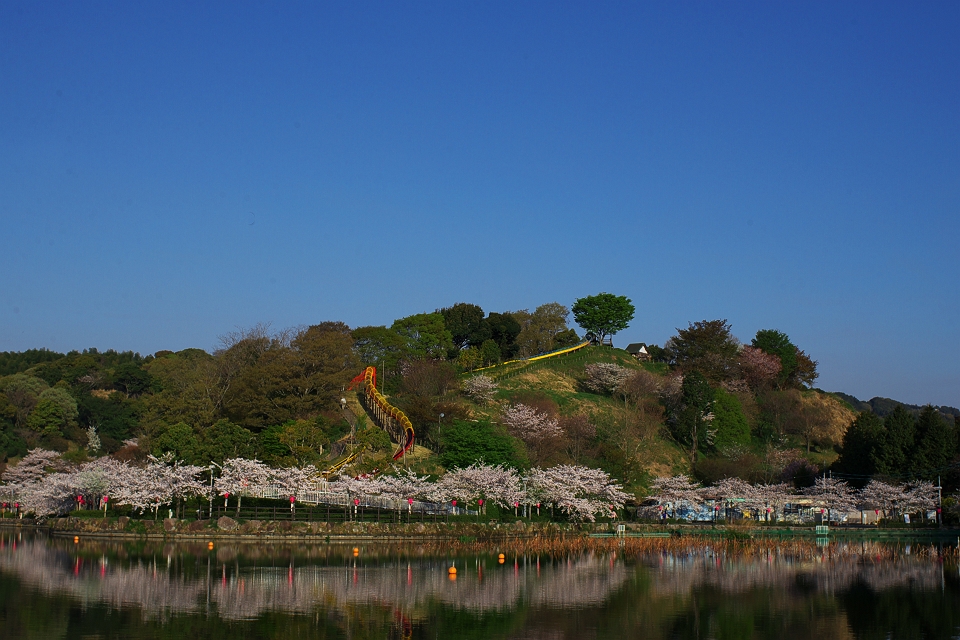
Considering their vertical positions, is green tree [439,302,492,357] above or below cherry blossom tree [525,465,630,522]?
above

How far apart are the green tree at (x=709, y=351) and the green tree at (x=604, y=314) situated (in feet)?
49.7

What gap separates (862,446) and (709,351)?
33.6m

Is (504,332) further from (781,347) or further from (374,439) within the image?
(374,439)

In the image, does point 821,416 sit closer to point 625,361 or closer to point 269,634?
point 625,361

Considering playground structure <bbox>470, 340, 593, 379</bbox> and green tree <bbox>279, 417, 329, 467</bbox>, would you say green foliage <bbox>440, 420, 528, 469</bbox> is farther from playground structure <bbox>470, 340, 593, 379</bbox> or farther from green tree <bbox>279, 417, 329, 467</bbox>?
playground structure <bbox>470, 340, 593, 379</bbox>

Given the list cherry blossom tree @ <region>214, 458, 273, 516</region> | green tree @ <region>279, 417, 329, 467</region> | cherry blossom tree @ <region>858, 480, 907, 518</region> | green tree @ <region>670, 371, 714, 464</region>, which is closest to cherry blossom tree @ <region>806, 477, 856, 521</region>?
cherry blossom tree @ <region>858, 480, 907, 518</region>

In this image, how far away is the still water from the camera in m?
21.8

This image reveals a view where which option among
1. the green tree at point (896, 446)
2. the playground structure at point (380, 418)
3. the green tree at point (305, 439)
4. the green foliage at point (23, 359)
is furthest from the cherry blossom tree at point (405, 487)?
the green foliage at point (23, 359)

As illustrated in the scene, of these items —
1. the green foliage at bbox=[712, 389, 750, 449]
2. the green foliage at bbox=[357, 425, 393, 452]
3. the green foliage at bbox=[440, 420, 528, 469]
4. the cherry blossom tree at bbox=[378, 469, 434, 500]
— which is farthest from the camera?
the green foliage at bbox=[712, 389, 750, 449]

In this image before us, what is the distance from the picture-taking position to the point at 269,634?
20.5m

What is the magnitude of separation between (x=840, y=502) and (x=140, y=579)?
1853 inches

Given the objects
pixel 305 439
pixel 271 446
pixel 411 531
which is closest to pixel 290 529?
pixel 411 531

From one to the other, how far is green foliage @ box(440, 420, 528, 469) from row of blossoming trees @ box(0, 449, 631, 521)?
63.3 inches

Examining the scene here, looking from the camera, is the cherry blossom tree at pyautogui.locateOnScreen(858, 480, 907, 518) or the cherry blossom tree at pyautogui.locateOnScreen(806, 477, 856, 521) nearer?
the cherry blossom tree at pyautogui.locateOnScreen(858, 480, 907, 518)
